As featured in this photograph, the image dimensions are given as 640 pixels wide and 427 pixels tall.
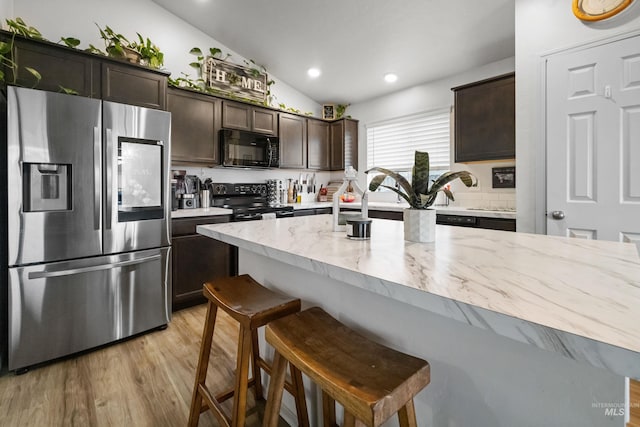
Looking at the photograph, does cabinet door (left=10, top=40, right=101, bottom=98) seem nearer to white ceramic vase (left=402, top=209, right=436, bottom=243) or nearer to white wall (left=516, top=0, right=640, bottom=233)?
white ceramic vase (left=402, top=209, right=436, bottom=243)

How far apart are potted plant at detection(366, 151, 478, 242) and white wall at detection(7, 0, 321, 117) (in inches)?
121

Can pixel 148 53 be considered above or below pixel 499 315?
above

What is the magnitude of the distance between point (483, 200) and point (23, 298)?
400cm

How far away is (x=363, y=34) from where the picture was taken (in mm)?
3100

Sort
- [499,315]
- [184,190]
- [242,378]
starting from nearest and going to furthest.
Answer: [499,315] < [242,378] < [184,190]

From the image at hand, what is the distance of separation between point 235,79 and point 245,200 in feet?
4.96

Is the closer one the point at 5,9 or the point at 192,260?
the point at 5,9

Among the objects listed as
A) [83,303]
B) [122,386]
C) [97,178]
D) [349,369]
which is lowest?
[122,386]

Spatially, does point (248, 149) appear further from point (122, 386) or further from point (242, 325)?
point (242, 325)

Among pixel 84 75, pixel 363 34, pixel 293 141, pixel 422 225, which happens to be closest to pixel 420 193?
pixel 422 225

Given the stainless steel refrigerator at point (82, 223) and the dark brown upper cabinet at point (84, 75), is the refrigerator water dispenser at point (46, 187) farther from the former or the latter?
the dark brown upper cabinet at point (84, 75)

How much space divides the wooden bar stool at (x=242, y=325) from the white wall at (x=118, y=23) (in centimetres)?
272

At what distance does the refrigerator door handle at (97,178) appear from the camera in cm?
209

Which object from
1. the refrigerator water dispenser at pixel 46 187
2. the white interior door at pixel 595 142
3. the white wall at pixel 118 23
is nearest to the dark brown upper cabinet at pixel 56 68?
the white wall at pixel 118 23
